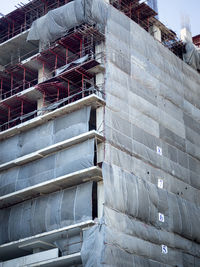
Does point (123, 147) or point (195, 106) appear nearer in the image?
point (123, 147)

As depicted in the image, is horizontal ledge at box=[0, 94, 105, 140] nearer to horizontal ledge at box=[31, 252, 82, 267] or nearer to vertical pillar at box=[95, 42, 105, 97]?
vertical pillar at box=[95, 42, 105, 97]

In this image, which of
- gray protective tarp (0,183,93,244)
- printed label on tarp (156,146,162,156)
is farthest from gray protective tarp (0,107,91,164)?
printed label on tarp (156,146,162,156)

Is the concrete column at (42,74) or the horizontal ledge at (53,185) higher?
the concrete column at (42,74)

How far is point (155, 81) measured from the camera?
43844 millimetres

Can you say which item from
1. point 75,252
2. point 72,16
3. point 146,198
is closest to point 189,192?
point 146,198

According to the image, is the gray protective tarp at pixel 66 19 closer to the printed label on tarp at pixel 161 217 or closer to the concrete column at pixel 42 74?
the concrete column at pixel 42 74

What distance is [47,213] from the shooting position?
37.0 metres

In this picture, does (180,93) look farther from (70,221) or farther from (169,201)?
(70,221)

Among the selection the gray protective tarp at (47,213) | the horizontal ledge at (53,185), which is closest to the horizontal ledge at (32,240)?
the gray protective tarp at (47,213)

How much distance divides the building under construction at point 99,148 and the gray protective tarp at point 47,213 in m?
0.07

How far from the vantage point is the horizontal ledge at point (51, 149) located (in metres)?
36.5

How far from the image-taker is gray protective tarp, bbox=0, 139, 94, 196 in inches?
1436

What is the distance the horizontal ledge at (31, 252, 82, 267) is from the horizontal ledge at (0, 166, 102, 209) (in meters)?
5.10

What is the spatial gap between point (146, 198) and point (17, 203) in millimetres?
9727
